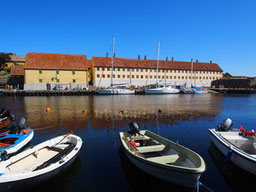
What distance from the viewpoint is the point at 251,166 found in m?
6.77

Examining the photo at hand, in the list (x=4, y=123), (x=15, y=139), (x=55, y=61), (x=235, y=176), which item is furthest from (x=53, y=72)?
(x=235, y=176)

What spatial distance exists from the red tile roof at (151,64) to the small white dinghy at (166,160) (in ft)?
184

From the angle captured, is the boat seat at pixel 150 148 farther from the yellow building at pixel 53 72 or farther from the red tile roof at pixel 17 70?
the red tile roof at pixel 17 70

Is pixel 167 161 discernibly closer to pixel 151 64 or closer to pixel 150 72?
pixel 150 72

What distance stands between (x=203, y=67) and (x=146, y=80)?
102 feet

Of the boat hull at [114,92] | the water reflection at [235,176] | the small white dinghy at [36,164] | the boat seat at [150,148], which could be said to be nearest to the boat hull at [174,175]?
the boat seat at [150,148]

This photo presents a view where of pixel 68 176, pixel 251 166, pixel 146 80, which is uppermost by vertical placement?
pixel 146 80

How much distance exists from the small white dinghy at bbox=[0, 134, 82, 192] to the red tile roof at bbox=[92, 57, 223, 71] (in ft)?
183

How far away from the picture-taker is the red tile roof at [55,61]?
51775 mm

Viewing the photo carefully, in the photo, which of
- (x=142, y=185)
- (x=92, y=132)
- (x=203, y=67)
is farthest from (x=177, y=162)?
(x=203, y=67)

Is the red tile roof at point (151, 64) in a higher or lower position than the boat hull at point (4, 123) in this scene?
higher

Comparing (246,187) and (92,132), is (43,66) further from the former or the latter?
(246,187)

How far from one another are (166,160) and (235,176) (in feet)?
11.0

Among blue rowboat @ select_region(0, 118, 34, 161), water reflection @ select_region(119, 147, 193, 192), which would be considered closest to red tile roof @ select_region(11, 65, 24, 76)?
blue rowboat @ select_region(0, 118, 34, 161)
